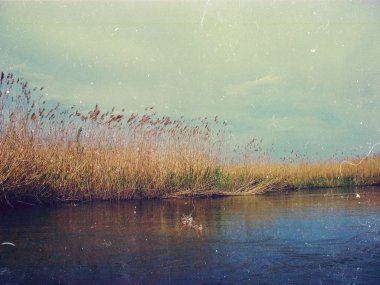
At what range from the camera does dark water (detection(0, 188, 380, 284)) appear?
2713 millimetres

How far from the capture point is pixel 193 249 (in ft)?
11.9

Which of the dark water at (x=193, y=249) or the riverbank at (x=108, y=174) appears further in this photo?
the riverbank at (x=108, y=174)

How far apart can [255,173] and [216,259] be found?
961 cm

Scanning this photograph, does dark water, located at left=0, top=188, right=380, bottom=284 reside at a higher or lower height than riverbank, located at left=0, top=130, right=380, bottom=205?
lower

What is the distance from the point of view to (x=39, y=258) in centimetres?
336

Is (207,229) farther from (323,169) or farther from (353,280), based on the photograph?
(323,169)

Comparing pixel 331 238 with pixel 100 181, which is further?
pixel 100 181

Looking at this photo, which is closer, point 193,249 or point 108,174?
point 193,249

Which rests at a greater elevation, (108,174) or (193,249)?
(108,174)

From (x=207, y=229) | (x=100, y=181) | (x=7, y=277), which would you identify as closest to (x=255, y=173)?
(x=100, y=181)

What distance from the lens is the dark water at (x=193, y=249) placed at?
2.71 meters

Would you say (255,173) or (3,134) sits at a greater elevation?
(3,134)

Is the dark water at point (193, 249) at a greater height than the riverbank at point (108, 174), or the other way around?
the riverbank at point (108, 174)

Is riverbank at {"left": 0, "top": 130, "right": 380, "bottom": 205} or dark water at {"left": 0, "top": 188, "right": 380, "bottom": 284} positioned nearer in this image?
dark water at {"left": 0, "top": 188, "right": 380, "bottom": 284}
